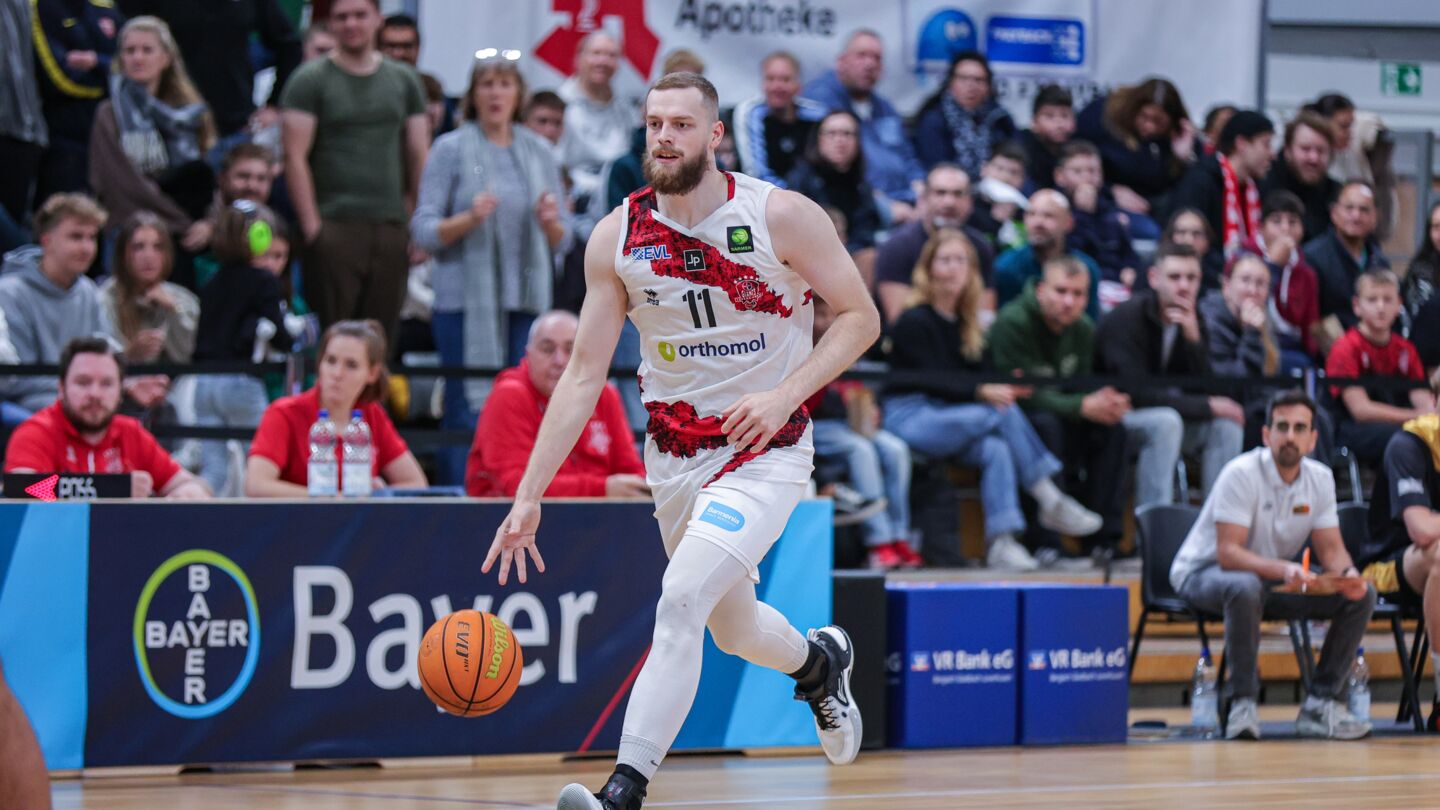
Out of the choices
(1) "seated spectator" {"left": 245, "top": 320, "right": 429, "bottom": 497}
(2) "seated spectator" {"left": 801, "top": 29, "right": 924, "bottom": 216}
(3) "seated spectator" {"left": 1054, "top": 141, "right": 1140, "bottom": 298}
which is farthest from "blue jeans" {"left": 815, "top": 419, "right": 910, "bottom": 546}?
(3) "seated spectator" {"left": 1054, "top": 141, "right": 1140, "bottom": 298}

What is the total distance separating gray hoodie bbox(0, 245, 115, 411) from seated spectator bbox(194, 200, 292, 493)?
596 millimetres

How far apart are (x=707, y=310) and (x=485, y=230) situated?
184 inches


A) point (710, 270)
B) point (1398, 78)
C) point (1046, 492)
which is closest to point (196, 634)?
point (710, 270)

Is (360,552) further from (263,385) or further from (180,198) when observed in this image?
(180,198)

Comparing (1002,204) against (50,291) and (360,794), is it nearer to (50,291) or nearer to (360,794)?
(50,291)

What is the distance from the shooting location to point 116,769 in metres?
7.64

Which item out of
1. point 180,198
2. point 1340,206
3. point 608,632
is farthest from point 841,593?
point 1340,206

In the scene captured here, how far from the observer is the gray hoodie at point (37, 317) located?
31.0 feet

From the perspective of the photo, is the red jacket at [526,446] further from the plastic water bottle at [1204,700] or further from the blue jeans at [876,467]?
the plastic water bottle at [1204,700]

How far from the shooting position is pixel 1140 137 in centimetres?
1376

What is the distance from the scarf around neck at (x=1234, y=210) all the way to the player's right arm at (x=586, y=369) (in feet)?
28.0

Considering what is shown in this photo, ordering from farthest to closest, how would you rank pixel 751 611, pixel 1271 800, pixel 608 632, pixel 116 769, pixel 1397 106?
pixel 1397 106
pixel 608 632
pixel 116 769
pixel 1271 800
pixel 751 611

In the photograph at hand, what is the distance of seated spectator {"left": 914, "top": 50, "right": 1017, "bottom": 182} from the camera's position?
514 inches

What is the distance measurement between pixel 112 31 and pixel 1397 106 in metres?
12.3
